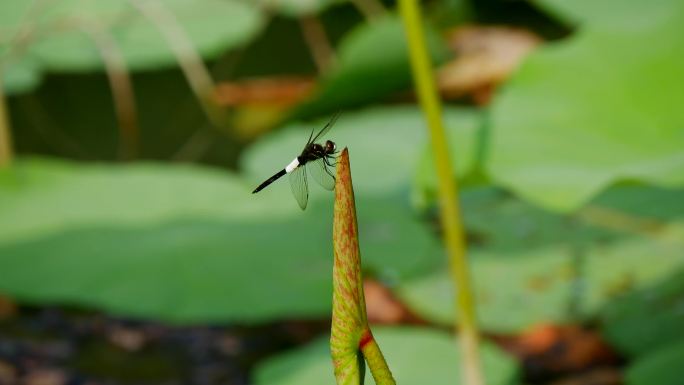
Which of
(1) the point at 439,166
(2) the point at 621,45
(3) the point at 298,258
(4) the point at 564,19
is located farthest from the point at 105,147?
(1) the point at 439,166

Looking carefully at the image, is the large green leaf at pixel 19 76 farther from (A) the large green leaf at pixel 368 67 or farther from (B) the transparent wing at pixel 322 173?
(B) the transparent wing at pixel 322 173

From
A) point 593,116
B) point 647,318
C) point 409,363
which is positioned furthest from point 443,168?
point 647,318

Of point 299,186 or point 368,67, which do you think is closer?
point 299,186

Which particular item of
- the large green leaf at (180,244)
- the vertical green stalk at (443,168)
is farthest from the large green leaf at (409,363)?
the vertical green stalk at (443,168)

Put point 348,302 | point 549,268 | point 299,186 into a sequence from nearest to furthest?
point 348,302
point 299,186
point 549,268

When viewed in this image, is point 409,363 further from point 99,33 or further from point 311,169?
point 99,33

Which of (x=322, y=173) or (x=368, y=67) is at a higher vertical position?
(x=368, y=67)

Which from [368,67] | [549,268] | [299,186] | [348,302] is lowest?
[348,302]

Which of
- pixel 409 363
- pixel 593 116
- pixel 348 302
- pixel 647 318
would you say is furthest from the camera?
pixel 647 318
